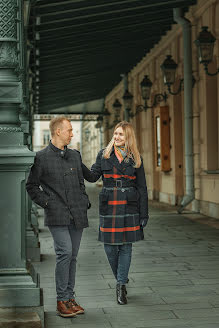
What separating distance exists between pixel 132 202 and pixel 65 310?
3.62ft

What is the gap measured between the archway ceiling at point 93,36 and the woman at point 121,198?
5399mm

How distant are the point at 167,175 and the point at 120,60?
164 inches

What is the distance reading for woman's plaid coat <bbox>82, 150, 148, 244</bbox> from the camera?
5.19 meters

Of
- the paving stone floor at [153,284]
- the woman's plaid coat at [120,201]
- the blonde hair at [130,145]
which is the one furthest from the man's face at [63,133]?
the paving stone floor at [153,284]

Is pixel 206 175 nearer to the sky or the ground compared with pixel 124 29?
nearer to the ground

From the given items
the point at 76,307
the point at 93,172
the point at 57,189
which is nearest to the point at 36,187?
the point at 57,189

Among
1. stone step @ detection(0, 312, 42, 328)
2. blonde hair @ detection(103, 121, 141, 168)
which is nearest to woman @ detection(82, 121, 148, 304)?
blonde hair @ detection(103, 121, 141, 168)

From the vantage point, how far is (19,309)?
4.24m

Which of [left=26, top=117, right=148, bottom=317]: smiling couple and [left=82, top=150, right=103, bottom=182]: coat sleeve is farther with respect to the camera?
[left=82, top=150, right=103, bottom=182]: coat sleeve

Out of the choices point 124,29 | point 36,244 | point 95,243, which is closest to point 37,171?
point 36,244

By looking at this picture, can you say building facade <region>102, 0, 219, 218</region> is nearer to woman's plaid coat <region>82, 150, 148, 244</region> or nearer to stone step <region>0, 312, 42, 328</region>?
woman's plaid coat <region>82, 150, 148, 244</region>

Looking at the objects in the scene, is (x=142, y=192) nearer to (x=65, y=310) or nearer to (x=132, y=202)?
(x=132, y=202)

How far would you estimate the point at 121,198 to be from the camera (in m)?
5.20

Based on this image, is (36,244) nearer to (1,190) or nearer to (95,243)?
(95,243)
